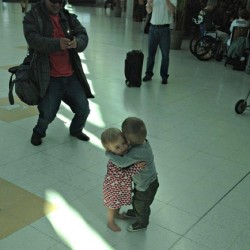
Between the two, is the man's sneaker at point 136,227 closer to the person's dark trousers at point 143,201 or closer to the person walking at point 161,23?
the person's dark trousers at point 143,201

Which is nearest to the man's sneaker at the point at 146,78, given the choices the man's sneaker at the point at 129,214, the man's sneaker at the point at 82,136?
the man's sneaker at the point at 82,136

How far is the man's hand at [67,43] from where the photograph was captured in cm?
319

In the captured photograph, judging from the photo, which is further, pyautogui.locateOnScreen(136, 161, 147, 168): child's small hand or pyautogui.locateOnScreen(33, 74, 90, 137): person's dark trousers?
pyautogui.locateOnScreen(33, 74, 90, 137): person's dark trousers

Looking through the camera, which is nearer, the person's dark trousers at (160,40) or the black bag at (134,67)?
the black bag at (134,67)

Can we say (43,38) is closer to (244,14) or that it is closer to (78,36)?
(78,36)

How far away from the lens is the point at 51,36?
3.36 metres

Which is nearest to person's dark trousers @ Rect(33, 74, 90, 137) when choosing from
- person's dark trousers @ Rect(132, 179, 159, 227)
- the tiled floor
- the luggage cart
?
the tiled floor

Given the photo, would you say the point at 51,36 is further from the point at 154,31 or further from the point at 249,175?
the point at 154,31

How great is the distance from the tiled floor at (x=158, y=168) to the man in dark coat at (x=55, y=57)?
1.20 feet

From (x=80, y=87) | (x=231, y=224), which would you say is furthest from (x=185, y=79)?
(x=231, y=224)

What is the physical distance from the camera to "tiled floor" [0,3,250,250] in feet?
7.94

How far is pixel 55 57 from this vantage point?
136 inches

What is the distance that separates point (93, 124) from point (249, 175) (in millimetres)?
1805

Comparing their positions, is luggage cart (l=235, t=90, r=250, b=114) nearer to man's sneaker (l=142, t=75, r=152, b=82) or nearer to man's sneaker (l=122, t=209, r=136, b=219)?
man's sneaker (l=142, t=75, r=152, b=82)
